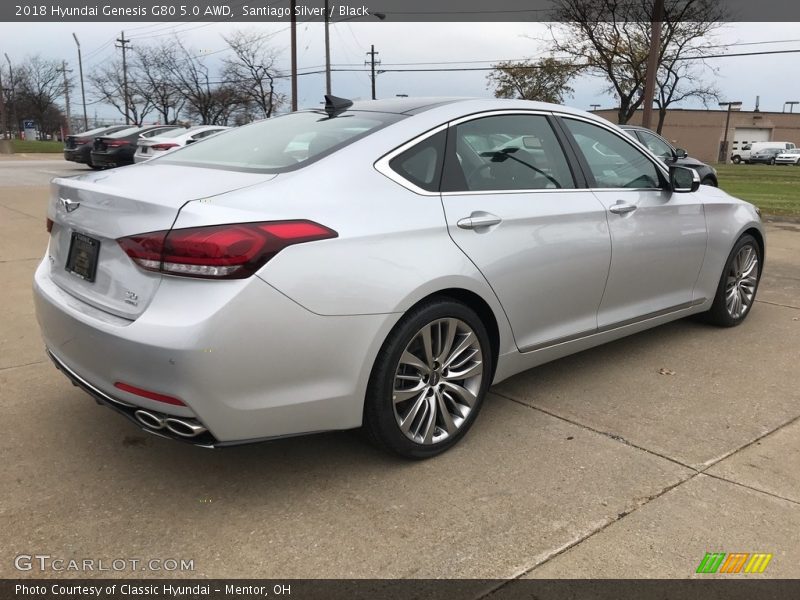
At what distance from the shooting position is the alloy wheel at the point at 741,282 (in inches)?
195

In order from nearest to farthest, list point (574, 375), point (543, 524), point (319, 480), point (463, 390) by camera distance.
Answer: point (543, 524), point (319, 480), point (463, 390), point (574, 375)

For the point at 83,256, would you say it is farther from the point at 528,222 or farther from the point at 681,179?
the point at 681,179

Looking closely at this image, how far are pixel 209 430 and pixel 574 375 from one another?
97.3 inches

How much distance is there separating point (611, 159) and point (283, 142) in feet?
6.62

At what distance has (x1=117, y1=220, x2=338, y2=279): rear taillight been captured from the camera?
2305 mm

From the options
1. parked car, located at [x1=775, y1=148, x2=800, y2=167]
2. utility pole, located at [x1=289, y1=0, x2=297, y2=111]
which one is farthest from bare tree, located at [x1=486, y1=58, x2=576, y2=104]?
parked car, located at [x1=775, y1=148, x2=800, y2=167]

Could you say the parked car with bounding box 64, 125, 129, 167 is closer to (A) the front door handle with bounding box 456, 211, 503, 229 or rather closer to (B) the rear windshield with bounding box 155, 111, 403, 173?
(B) the rear windshield with bounding box 155, 111, 403, 173

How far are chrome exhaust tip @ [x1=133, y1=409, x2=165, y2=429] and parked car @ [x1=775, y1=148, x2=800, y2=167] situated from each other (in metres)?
64.7

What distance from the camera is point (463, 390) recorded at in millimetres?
3094

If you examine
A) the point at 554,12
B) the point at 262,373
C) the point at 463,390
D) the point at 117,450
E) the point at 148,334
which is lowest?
the point at 117,450

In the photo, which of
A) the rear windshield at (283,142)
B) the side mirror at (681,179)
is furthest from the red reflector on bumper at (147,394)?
the side mirror at (681,179)

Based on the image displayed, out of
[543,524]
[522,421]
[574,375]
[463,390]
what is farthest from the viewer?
[574,375]

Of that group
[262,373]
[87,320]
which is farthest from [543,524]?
[87,320]

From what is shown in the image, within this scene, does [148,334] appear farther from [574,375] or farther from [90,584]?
[574,375]
